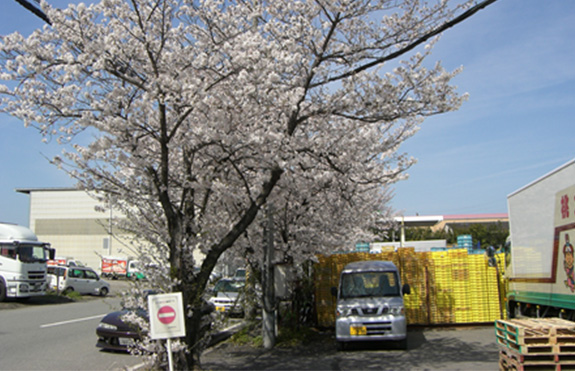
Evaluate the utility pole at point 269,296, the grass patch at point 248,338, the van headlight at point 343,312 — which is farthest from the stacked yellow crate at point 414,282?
the utility pole at point 269,296

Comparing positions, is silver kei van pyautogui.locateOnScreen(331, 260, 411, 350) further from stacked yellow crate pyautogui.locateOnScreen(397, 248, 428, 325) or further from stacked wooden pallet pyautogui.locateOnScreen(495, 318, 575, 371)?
stacked wooden pallet pyautogui.locateOnScreen(495, 318, 575, 371)

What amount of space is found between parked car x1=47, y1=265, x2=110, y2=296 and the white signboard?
25.7 m

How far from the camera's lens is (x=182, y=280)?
8172mm

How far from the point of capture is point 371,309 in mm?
12273

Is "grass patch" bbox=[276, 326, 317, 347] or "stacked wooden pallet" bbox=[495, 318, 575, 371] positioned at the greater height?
"stacked wooden pallet" bbox=[495, 318, 575, 371]

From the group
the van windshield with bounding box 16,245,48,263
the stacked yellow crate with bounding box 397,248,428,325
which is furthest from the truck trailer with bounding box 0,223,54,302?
the stacked yellow crate with bounding box 397,248,428,325

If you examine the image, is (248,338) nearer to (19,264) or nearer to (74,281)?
(19,264)

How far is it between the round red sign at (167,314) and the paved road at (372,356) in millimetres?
3676

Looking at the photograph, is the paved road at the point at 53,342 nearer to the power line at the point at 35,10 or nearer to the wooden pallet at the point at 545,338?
the power line at the point at 35,10

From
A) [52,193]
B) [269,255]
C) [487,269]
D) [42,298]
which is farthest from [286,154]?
[52,193]

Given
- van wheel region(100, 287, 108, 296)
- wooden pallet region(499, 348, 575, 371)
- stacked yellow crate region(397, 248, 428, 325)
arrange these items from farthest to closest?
1. van wheel region(100, 287, 108, 296)
2. stacked yellow crate region(397, 248, 428, 325)
3. wooden pallet region(499, 348, 575, 371)

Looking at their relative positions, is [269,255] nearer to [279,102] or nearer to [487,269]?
[279,102]

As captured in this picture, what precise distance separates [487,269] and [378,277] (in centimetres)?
436

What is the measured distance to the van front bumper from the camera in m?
11.9
